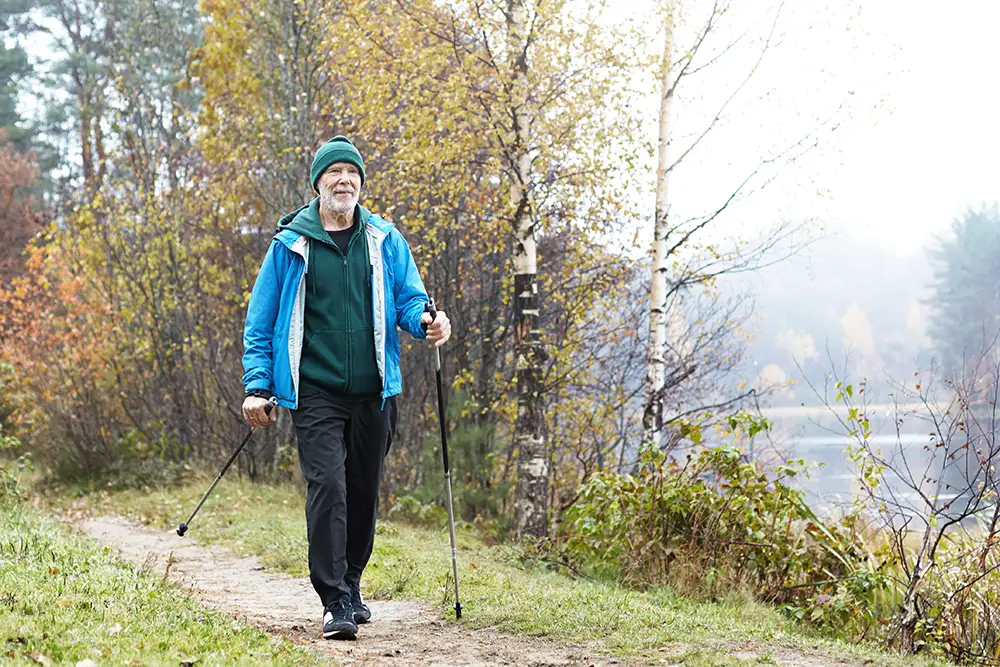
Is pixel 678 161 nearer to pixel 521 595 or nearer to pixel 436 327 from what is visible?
pixel 521 595

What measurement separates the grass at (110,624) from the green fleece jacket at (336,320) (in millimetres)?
1112

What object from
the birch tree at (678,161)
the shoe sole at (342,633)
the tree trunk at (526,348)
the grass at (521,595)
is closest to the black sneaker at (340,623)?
→ the shoe sole at (342,633)

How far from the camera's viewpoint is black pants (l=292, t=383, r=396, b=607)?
4.49 metres

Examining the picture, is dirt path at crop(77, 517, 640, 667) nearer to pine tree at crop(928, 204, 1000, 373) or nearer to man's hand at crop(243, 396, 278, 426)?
man's hand at crop(243, 396, 278, 426)

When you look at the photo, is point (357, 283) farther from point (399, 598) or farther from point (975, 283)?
point (975, 283)

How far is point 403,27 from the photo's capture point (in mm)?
10344

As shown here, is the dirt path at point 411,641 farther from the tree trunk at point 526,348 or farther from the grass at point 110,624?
the tree trunk at point 526,348

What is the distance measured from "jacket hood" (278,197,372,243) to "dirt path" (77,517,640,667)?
69.1 inches

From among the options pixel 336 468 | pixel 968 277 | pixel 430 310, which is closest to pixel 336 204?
pixel 430 310

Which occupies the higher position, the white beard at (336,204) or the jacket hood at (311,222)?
the white beard at (336,204)

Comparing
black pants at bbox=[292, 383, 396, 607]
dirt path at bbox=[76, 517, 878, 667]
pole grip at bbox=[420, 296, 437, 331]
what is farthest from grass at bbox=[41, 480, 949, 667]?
pole grip at bbox=[420, 296, 437, 331]

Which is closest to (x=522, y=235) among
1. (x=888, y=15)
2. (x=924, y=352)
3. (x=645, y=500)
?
(x=645, y=500)

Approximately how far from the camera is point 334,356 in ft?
14.9

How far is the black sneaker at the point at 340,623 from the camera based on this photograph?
4.44 metres
